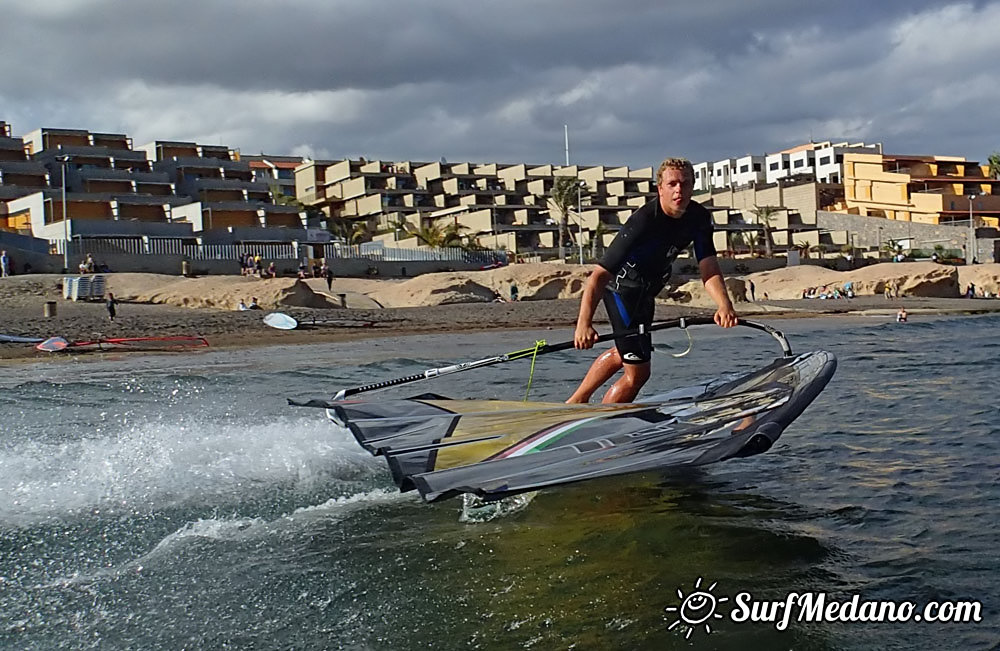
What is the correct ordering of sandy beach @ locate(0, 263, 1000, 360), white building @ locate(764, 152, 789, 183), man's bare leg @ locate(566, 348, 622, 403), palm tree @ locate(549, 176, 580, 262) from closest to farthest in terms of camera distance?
1. man's bare leg @ locate(566, 348, 622, 403)
2. sandy beach @ locate(0, 263, 1000, 360)
3. palm tree @ locate(549, 176, 580, 262)
4. white building @ locate(764, 152, 789, 183)

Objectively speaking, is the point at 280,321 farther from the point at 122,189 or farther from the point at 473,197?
the point at 473,197

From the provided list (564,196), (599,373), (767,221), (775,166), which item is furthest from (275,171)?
(599,373)

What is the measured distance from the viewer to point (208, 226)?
191 ft

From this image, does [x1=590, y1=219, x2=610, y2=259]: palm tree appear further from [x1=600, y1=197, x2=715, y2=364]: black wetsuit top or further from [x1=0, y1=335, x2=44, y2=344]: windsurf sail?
[x1=600, y1=197, x2=715, y2=364]: black wetsuit top

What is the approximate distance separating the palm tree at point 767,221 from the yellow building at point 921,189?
9.13 metres

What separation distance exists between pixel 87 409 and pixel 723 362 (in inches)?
402

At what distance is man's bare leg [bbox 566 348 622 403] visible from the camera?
7.54 m

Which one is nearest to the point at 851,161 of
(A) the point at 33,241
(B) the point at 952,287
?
(B) the point at 952,287

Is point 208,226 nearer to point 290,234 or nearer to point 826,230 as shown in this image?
point 290,234

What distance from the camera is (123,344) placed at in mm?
22422

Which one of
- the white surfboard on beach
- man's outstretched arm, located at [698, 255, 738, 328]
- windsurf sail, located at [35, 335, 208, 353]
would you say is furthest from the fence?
man's outstretched arm, located at [698, 255, 738, 328]

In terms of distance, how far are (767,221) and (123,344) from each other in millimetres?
68786

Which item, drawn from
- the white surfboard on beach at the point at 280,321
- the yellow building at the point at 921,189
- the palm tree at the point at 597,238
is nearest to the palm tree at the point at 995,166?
the yellow building at the point at 921,189

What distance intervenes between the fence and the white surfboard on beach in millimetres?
15602
